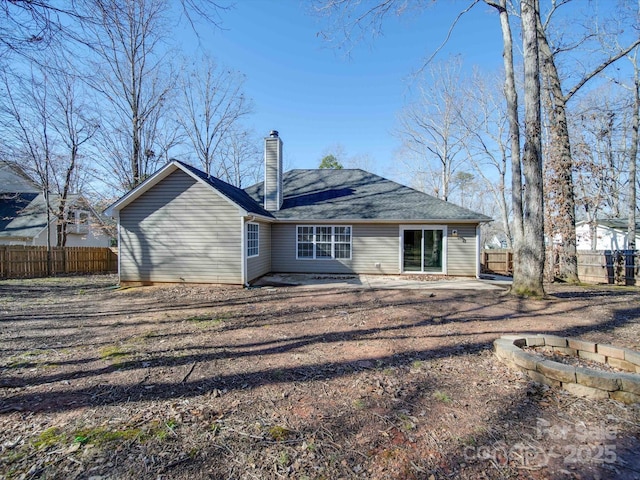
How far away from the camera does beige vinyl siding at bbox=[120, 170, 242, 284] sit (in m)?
9.58

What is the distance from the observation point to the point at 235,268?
9.54 m

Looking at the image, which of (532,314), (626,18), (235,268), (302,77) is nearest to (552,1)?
(626,18)

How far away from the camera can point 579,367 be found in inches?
131

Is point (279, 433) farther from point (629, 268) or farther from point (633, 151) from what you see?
point (633, 151)

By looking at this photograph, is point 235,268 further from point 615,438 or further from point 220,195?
point 615,438

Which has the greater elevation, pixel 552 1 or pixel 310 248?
pixel 552 1

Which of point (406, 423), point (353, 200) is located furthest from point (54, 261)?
point (406, 423)

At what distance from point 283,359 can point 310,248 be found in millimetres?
8338

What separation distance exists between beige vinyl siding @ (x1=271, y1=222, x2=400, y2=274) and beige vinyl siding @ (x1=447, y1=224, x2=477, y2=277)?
1.94 m

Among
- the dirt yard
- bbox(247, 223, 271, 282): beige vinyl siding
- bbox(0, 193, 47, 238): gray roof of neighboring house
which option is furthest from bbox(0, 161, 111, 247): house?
the dirt yard

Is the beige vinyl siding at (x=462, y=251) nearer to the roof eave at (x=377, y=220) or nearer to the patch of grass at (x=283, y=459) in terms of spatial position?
the roof eave at (x=377, y=220)

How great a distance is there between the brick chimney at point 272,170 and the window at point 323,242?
1.56 meters

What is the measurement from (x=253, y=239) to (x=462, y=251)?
302 inches

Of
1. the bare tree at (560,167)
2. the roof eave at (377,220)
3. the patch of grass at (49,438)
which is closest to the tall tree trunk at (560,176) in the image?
the bare tree at (560,167)
